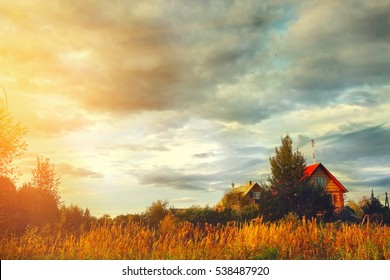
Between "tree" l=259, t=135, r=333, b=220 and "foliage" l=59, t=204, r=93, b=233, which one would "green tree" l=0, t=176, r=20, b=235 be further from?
"tree" l=259, t=135, r=333, b=220

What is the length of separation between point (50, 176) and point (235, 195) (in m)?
24.6

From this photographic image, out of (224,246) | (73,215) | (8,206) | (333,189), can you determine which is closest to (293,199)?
(333,189)

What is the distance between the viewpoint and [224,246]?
12.4 meters

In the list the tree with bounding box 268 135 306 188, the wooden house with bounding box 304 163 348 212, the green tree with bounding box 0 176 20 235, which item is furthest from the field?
the wooden house with bounding box 304 163 348 212

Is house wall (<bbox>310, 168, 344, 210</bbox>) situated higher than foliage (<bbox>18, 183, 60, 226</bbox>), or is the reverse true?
house wall (<bbox>310, 168, 344, 210</bbox>)

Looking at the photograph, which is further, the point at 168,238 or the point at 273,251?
the point at 168,238

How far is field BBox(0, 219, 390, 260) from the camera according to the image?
11.7 meters

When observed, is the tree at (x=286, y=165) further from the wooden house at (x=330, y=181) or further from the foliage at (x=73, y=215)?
the foliage at (x=73, y=215)

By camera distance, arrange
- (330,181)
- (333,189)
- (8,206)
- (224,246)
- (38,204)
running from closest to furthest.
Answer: (224,246)
(8,206)
(38,204)
(333,189)
(330,181)

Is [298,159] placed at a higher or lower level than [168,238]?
higher

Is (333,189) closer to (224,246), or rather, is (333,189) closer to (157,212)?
(157,212)
